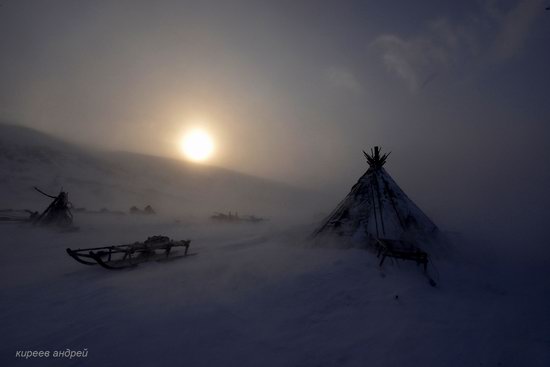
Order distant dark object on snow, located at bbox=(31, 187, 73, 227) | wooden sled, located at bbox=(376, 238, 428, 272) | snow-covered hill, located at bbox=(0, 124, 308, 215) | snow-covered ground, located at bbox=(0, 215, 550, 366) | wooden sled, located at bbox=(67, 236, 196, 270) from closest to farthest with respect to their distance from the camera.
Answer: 1. snow-covered ground, located at bbox=(0, 215, 550, 366)
2. wooden sled, located at bbox=(376, 238, 428, 272)
3. wooden sled, located at bbox=(67, 236, 196, 270)
4. distant dark object on snow, located at bbox=(31, 187, 73, 227)
5. snow-covered hill, located at bbox=(0, 124, 308, 215)

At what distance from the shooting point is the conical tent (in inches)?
417

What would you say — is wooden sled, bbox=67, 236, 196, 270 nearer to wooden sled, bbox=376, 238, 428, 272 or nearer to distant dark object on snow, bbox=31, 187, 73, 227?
wooden sled, bbox=376, 238, 428, 272

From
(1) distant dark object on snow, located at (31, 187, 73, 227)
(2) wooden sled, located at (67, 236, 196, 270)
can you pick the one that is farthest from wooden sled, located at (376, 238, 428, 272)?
(1) distant dark object on snow, located at (31, 187, 73, 227)

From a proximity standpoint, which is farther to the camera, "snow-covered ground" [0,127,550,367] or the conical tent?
the conical tent

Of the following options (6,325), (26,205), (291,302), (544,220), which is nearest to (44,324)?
(6,325)

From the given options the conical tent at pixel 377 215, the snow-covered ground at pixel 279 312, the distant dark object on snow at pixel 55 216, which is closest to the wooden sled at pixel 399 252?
the snow-covered ground at pixel 279 312

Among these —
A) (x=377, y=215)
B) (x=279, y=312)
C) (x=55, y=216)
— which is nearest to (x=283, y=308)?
(x=279, y=312)

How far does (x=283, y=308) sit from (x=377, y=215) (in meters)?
6.90


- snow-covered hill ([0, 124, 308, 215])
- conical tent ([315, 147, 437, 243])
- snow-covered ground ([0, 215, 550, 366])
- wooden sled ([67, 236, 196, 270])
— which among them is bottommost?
snow-covered ground ([0, 215, 550, 366])

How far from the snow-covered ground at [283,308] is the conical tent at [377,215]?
136 centimetres

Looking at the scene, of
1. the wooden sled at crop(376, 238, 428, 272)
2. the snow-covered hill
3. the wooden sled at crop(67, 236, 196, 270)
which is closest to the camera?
the wooden sled at crop(376, 238, 428, 272)

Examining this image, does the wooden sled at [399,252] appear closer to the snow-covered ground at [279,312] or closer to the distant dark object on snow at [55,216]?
the snow-covered ground at [279,312]

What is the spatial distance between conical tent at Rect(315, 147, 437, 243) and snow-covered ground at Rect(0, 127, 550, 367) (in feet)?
4.46

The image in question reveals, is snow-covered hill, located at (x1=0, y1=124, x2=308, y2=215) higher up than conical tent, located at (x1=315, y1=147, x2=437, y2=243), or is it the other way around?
snow-covered hill, located at (x1=0, y1=124, x2=308, y2=215)
